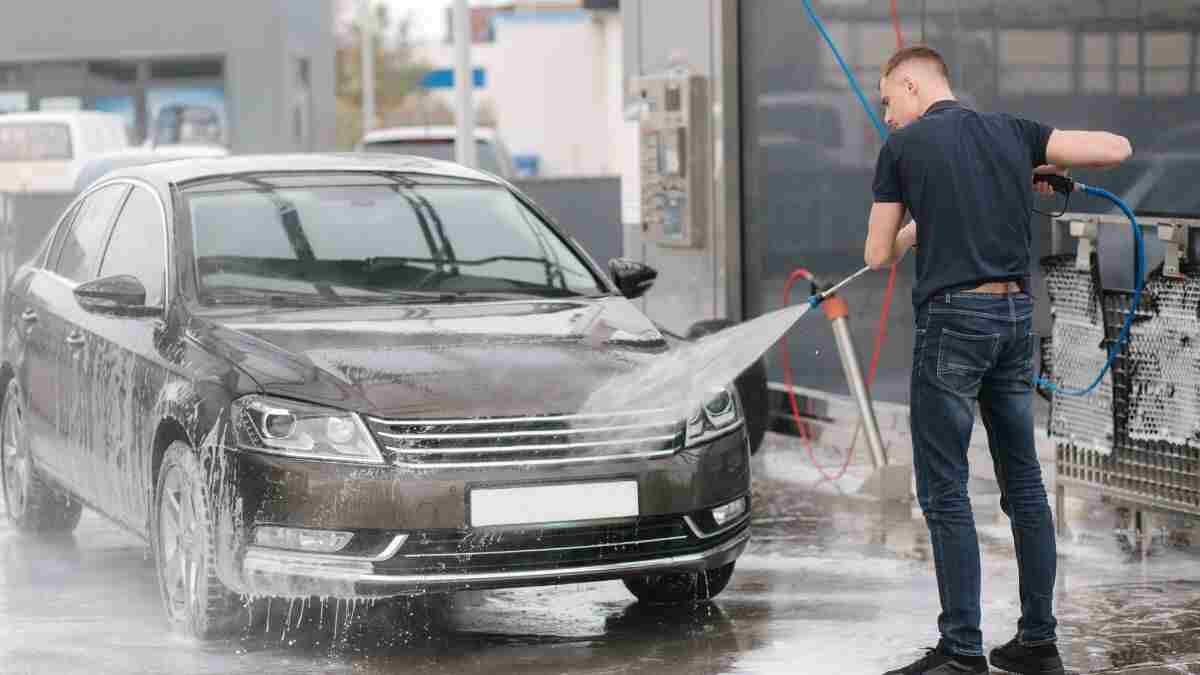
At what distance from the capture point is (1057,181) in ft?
20.5

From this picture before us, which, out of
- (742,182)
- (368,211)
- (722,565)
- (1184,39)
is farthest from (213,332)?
(742,182)

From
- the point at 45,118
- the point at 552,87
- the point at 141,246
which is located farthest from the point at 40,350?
the point at 552,87

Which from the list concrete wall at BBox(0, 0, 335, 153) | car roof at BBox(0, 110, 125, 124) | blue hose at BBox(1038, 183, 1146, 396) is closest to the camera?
blue hose at BBox(1038, 183, 1146, 396)

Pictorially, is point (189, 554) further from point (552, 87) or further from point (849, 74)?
point (552, 87)

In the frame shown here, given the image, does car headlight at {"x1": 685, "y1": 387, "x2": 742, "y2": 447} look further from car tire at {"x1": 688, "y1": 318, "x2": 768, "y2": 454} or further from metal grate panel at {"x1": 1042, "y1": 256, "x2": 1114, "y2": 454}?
car tire at {"x1": 688, "y1": 318, "x2": 768, "y2": 454}

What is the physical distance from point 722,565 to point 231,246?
2130mm

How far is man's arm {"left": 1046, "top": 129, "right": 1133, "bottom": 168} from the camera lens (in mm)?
5938

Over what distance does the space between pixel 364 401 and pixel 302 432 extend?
0.21 m

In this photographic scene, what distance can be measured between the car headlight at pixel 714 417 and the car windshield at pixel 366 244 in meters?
1.01

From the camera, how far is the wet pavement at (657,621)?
652cm

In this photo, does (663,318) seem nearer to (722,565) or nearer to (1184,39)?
(1184,39)

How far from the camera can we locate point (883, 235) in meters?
6.00

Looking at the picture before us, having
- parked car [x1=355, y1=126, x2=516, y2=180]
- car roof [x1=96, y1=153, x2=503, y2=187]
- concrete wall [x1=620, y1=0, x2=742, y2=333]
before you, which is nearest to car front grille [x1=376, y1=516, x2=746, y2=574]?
car roof [x1=96, y1=153, x2=503, y2=187]

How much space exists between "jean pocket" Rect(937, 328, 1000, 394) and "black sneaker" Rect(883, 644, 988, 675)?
759mm
